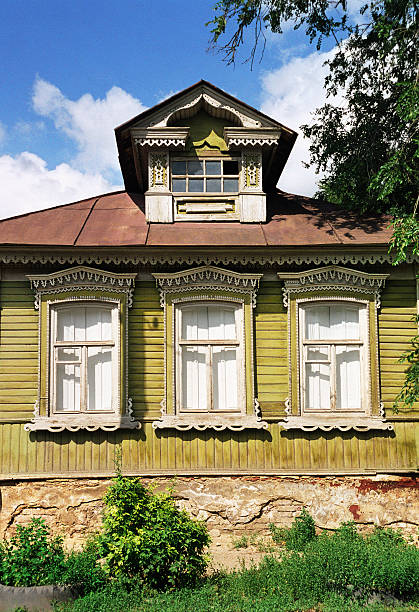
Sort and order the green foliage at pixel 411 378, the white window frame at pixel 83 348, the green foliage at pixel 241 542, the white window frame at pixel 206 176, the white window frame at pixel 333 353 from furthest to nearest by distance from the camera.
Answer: the white window frame at pixel 206 176
the white window frame at pixel 333 353
the white window frame at pixel 83 348
the green foliage at pixel 411 378
the green foliage at pixel 241 542

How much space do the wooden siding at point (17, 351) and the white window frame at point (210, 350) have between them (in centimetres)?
239

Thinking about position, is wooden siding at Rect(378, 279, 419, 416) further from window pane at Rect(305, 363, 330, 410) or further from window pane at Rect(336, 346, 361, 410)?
window pane at Rect(305, 363, 330, 410)

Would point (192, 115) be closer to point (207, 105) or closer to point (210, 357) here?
point (207, 105)

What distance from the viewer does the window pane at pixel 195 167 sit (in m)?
10.9

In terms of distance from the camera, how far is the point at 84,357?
9.77m

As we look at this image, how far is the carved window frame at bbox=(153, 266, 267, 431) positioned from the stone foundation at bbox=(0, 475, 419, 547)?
1.07 metres

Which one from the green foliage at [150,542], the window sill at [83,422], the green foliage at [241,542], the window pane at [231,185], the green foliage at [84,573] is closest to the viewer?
the green foliage at [84,573]

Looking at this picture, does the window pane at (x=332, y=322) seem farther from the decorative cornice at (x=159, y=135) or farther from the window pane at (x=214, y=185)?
the decorative cornice at (x=159, y=135)

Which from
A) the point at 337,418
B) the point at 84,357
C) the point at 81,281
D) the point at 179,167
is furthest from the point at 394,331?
the point at 81,281

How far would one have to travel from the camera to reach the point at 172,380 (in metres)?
9.73

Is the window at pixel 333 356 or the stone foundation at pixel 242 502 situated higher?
the window at pixel 333 356

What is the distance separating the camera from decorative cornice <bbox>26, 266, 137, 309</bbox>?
32.1 ft

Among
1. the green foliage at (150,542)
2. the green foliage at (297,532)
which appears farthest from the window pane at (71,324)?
the green foliage at (297,532)

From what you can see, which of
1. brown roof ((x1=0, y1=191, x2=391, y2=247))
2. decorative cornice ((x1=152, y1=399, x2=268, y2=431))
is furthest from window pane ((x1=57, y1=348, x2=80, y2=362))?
brown roof ((x1=0, y1=191, x2=391, y2=247))
